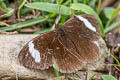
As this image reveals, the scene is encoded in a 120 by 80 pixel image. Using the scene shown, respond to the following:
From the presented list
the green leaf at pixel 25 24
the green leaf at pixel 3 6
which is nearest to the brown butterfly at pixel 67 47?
the green leaf at pixel 25 24

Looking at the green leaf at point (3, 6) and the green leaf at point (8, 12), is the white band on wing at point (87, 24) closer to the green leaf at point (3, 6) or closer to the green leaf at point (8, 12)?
the green leaf at point (8, 12)

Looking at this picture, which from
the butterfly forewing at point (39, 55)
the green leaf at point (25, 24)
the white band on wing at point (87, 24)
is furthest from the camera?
the green leaf at point (25, 24)

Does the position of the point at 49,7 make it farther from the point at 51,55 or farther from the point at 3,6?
the point at 51,55

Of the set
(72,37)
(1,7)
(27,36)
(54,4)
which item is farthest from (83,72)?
(1,7)

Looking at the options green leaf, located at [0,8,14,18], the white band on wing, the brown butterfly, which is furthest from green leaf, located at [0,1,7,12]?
the white band on wing

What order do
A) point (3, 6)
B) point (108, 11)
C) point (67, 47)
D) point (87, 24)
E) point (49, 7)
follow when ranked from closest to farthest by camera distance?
point (67, 47), point (87, 24), point (49, 7), point (3, 6), point (108, 11)

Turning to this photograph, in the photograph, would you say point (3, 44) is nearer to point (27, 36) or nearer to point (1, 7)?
point (27, 36)

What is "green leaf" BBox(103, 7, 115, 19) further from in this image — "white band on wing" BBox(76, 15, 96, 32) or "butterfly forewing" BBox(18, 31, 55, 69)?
"butterfly forewing" BBox(18, 31, 55, 69)

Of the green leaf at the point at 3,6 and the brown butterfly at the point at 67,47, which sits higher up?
the green leaf at the point at 3,6

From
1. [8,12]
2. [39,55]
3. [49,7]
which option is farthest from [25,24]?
[39,55]

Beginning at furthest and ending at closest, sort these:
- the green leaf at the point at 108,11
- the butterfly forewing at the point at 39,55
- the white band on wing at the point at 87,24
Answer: the green leaf at the point at 108,11
the white band on wing at the point at 87,24
the butterfly forewing at the point at 39,55
